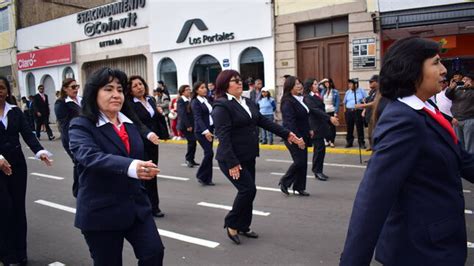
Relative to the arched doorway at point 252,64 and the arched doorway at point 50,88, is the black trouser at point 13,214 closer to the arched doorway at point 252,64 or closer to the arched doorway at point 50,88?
the arched doorway at point 252,64

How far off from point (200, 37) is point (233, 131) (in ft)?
43.0

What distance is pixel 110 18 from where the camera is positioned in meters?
21.0

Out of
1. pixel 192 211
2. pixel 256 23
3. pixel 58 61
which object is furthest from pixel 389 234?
pixel 58 61

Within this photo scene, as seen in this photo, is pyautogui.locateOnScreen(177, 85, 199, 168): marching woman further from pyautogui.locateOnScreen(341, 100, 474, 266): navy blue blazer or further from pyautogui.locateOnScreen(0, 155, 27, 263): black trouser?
pyautogui.locateOnScreen(341, 100, 474, 266): navy blue blazer

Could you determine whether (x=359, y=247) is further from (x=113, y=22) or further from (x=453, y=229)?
(x=113, y=22)

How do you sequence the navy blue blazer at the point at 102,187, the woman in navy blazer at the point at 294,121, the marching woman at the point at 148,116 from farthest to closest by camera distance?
the woman in navy blazer at the point at 294,121 < the marching woman at the point at 148,116 < the navy blue blazer at the point at 102,187

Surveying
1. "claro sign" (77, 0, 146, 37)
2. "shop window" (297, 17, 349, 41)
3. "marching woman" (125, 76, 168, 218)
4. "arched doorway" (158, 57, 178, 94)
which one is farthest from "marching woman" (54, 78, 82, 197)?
"claro sign" (77, 0, 146, 37)

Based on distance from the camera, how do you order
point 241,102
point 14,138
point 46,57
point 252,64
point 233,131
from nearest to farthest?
point 14,138, point 233,131, point 241,102, point 252,64, point 46,57

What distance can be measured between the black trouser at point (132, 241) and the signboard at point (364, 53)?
11.2 metres

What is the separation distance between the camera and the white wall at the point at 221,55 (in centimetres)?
1517

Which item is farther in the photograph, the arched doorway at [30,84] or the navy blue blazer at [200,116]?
the arched doorway at [30,84]

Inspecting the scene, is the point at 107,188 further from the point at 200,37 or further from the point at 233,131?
the point at 200,37

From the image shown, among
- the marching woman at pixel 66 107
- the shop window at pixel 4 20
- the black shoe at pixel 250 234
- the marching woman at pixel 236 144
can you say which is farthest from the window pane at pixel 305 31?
the shop window at pixel 4 20

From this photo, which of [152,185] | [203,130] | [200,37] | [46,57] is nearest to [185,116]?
[203,130]
